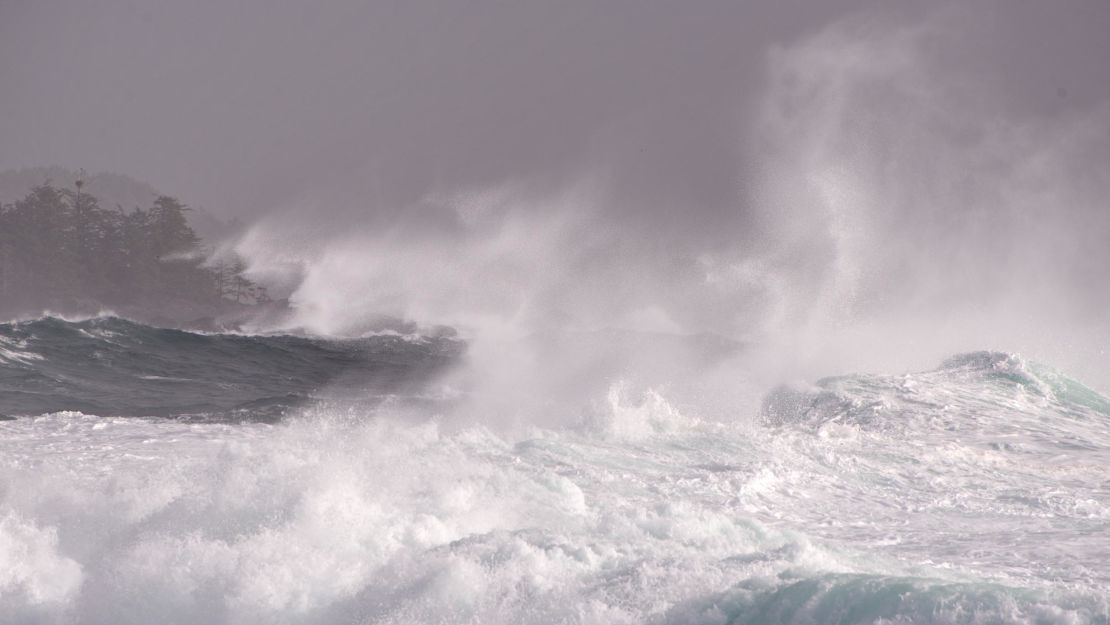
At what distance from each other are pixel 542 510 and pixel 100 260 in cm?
7473

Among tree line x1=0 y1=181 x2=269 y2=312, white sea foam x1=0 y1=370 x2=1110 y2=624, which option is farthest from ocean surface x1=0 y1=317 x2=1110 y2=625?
tree line x1=0 y1=181 x2=269 y2=312

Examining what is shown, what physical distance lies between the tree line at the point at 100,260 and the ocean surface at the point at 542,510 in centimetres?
5693

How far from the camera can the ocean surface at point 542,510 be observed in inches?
298

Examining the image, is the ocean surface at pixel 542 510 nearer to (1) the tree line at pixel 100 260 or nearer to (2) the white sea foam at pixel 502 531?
(2) the white sea foam at pixel 502 531

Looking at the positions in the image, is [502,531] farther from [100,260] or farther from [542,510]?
[100,260]

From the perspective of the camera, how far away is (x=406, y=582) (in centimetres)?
802

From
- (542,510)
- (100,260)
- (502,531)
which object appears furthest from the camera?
(100,260)

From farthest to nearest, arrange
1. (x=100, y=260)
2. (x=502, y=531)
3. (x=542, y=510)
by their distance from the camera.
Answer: (x=100, y=260), (x=542, y=510), (x=502, y=531)

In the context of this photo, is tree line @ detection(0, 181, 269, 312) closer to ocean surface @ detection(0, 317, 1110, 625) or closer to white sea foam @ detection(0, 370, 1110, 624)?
ocean surface @ detection(0, 317, 1110, 625)

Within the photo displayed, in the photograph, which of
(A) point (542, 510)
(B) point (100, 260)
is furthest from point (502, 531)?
(B) point (100, 260)

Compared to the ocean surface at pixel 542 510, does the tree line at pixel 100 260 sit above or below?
above

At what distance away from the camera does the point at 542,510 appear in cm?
1039

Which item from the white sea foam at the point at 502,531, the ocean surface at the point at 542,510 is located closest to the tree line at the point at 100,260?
the ocean surface at the point at 542,510

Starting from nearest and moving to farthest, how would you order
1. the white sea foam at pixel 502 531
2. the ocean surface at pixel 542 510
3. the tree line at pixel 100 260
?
the white sea foam at pixel 502 531
the ocean surface at pixel 542 510
the tree line at pixel 100 260
